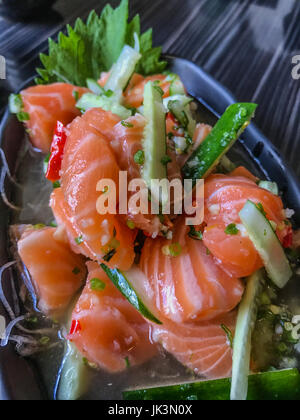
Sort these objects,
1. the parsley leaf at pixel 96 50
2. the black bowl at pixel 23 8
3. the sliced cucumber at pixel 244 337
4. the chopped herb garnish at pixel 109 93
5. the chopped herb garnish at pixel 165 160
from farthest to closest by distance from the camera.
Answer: the black bowl at pixel 23 8
the parsley leaf at pixel 96 50
the chopped herb garnish at pixel 109 93
the chopped herb garnish at pixel 165 160
the sliced cucumber at pixel 244 337

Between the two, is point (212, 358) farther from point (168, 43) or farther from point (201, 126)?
point (168, 43)

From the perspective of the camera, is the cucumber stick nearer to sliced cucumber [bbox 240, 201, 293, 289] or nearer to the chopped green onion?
sliced cucumber [bbox 240, 201, 293, 289]

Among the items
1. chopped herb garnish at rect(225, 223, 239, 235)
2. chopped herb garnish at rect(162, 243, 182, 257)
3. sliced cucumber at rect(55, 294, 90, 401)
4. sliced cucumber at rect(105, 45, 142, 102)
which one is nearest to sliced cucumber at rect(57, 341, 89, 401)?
sliced cucumber at rect(55, 294, 90, 401)

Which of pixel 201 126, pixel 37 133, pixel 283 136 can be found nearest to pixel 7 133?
pixel 37 133

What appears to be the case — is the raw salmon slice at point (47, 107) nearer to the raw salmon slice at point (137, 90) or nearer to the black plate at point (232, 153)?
the black plate at point (232, 153)

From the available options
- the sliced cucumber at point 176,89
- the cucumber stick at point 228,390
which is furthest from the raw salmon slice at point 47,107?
the cucumber stick at point 228,390

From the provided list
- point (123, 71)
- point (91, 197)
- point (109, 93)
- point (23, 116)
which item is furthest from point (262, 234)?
point (23, 116)
